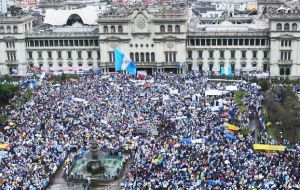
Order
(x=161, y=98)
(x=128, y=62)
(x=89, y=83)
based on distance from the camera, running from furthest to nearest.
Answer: (x=128, y=62) → (x=89, y=83) → (x=161, y=98)

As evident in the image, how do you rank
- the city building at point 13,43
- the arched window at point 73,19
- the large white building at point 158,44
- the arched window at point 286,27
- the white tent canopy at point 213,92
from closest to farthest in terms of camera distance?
the white tent canopy at point 213,92 → the arched window at point 286,27 → the large white building at point 158,44 → the city building at point 13,43 → the arched window at point 73,19

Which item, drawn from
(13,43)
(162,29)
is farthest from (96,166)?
(13,43)

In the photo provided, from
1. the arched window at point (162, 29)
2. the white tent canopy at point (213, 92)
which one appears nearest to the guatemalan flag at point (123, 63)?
the arched window at point (162, 29)

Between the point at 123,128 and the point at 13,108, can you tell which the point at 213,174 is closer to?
the point at 123,128

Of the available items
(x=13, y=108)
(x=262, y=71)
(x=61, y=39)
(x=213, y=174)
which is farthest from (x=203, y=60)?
(x=213, y=174)

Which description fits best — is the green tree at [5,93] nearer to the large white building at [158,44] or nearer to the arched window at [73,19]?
the large white building at [158,44]

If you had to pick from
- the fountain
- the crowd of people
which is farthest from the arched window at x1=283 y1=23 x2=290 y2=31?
the fountain
